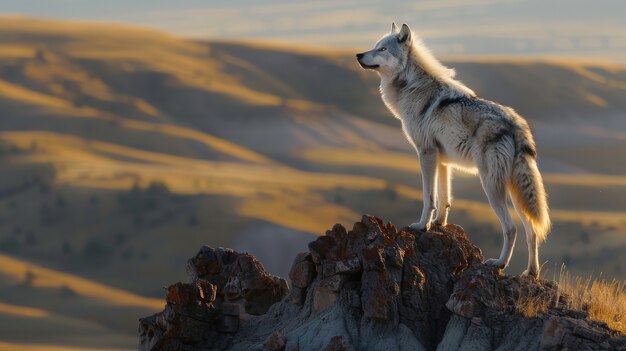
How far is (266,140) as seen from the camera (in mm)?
193000

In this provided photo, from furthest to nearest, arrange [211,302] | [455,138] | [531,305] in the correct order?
[211,302] < [455,138] < [531,305]

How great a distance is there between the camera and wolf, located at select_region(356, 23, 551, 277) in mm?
17172

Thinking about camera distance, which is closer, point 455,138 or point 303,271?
point 303,271

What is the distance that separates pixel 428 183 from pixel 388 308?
2.28 meters

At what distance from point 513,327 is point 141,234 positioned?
116 metres

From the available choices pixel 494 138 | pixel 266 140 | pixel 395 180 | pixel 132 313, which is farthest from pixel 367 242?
pixel 266 140

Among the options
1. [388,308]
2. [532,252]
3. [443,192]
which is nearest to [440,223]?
[443,192]

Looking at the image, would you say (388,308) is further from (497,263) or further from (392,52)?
(392,52)

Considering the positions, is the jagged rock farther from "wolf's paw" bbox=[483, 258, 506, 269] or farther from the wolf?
"wolf's paw" bbox=[483, 258, 506, 269]

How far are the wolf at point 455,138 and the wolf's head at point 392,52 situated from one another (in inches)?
0.4

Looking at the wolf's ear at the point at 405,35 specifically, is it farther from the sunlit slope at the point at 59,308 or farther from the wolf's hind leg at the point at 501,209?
the sunlit slope at the point at 59,308

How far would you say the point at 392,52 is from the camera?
1897 cm

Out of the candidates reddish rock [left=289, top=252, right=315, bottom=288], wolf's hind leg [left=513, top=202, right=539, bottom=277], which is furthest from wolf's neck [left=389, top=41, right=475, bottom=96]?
reddish rock [left=289, top=252, right=315, bottom=288]

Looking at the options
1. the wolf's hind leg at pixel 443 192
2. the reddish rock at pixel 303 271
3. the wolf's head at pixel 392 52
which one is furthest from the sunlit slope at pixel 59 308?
the reddish rock at pixel 303 271
